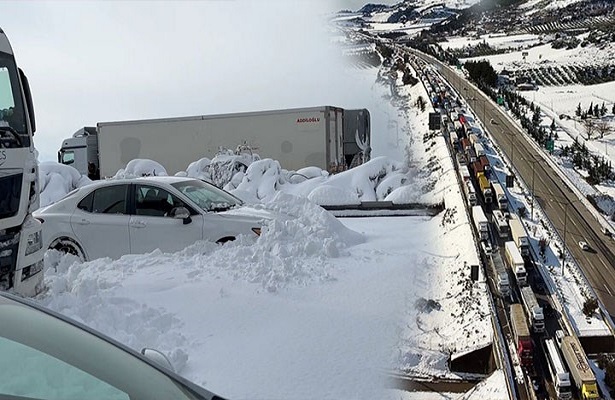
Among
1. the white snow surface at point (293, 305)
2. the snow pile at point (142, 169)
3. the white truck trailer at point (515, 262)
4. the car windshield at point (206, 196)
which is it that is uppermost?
the car windshield at point (206, 196)

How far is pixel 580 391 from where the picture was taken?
34.4 feet

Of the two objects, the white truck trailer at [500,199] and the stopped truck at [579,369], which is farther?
the white truck trailer at [500,199]

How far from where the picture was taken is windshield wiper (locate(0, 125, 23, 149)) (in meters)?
5.85

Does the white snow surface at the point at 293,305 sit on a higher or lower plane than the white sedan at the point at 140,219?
lower

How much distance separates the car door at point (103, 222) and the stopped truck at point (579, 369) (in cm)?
815

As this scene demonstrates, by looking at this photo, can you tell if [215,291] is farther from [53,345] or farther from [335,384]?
[53,345]

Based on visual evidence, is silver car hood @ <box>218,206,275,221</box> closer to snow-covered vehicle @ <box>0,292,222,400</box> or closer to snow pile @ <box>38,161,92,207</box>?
snow-covered vehicle @ <box>0,292,222,400</box>

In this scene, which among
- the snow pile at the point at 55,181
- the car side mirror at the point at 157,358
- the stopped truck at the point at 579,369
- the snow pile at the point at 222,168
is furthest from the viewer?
the snow pile at the point at 222,168

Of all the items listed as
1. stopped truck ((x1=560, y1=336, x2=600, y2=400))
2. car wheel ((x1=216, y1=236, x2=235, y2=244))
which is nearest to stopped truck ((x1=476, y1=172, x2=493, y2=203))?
stopped truck ((x1=560, y1=336, x2=600, y2=400))

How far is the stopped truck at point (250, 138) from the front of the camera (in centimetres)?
2128

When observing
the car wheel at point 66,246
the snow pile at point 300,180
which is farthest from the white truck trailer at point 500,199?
the car wheel at point 66,246

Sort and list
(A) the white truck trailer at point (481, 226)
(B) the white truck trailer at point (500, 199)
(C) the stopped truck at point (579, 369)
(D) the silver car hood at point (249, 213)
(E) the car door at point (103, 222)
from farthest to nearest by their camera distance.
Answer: (B) the white truck trailer at point (500, 199) < (A) the white truck trailer at point (481, 226) < (C) the stopped truck at point (579, 369) < (E) the car door at point (103, 222) < (D) the silver car hood at point (249, 213)

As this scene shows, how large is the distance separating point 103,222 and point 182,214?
131 centimetres

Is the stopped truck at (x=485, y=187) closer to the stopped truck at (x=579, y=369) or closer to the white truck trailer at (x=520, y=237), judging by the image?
the white truck trailer at (x=520, y=237)
